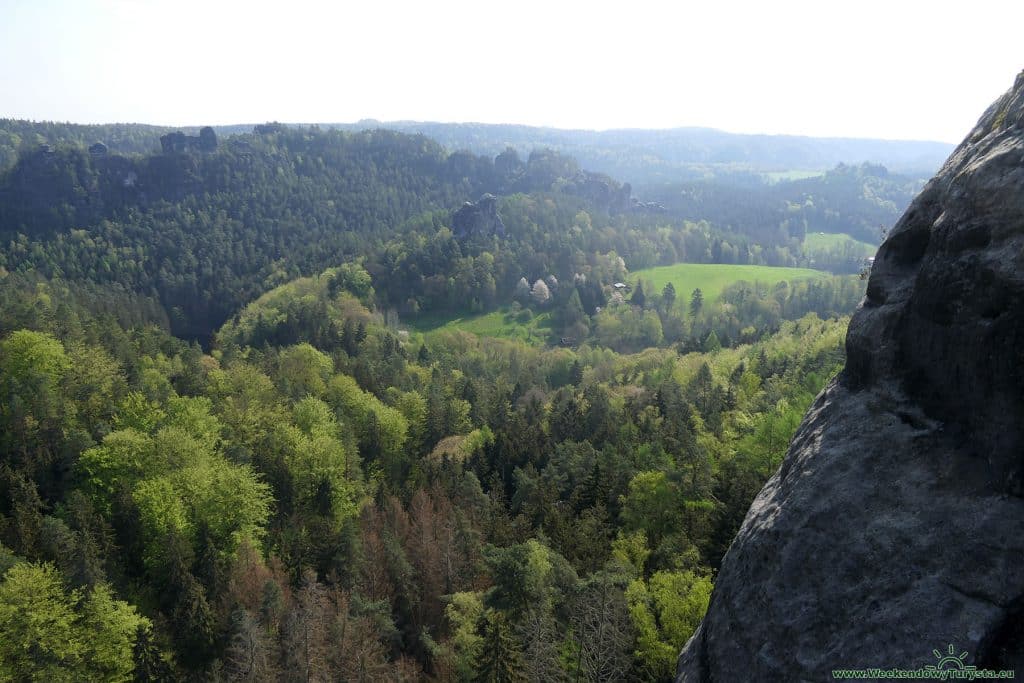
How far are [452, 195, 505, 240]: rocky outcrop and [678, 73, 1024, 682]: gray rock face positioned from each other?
166345mm

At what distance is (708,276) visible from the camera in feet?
578

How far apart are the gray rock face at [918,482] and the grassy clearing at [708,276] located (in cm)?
15274

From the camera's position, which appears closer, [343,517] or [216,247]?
[343,517]

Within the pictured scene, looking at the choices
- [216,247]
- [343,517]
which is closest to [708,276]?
[216,247]

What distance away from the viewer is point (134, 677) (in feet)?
104

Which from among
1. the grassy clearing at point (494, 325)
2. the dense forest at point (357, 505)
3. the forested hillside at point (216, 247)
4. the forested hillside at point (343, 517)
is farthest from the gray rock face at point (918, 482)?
the forested hillside at point (216, 247)

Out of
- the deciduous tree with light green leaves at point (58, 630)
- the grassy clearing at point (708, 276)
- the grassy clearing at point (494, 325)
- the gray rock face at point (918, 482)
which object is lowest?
the grassy clearing at point (494, 325)

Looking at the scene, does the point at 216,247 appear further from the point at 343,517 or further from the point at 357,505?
the point at 343,517

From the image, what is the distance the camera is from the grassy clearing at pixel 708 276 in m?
167

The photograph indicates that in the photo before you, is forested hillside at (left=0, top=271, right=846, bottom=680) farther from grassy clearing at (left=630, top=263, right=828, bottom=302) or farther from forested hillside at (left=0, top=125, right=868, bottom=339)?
grassy clearing at (left=630, top=263, right=828, bottom=302)

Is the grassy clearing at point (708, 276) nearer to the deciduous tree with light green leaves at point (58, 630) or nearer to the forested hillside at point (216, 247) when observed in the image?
the forested hillside at point (216, 247)

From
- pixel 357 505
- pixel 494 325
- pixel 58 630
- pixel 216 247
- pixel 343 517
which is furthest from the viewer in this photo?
pixel 216 247

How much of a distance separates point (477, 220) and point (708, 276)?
→ 70.4m

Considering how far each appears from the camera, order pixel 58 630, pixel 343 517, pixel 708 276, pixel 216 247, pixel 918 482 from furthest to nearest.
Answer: pixel 216 247, pixel 708 276, pixel 343 517, pixel 58 630, pixel 918 482
